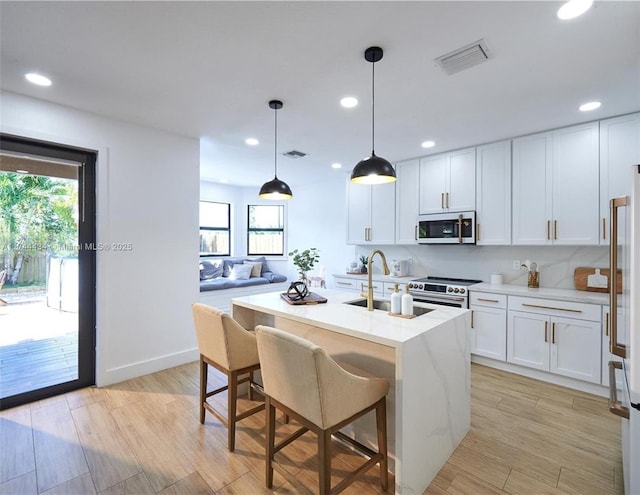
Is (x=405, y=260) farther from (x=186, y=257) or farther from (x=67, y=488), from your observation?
(x=67, y=488)

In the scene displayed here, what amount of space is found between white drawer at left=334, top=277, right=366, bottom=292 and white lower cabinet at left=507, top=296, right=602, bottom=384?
203 centimetres

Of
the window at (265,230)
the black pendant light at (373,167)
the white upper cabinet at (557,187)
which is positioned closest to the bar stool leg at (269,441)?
the black pendant light at (373,167)

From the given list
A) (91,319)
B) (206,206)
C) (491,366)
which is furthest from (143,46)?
(206,206)

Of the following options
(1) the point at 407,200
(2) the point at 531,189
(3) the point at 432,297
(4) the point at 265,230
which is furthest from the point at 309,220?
(2) the point at 531,189

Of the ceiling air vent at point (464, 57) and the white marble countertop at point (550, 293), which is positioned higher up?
the ceiling air vent at point (464, 57)

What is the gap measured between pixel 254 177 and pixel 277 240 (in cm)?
173

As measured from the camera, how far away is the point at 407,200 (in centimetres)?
441

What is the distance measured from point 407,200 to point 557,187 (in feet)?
5.57

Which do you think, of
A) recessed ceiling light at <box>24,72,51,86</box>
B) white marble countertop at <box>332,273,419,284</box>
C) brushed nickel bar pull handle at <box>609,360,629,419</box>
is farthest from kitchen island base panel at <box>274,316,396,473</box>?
recessed ceiling light at <box>24,72,51,86</box>

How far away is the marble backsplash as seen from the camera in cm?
338

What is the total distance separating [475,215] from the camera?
3764 millimetres

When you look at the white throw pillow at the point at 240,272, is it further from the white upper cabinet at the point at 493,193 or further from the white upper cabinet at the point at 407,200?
the white upper cabinet at the point at 493,193

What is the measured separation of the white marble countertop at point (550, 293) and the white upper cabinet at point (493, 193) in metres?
0.54

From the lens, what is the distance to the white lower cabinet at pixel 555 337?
283cm
